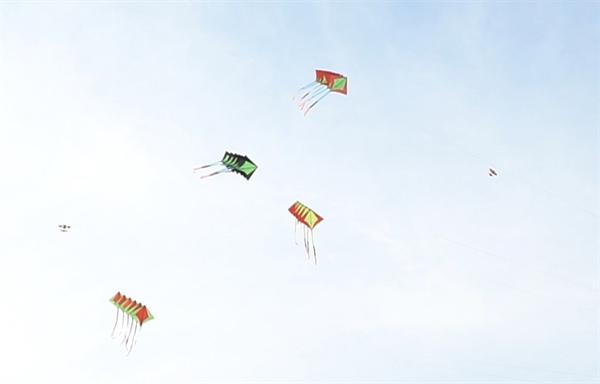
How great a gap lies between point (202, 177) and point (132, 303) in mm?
11672

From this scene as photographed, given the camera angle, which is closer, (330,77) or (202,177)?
(202,177)

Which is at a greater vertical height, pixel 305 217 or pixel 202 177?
pixel 305 217

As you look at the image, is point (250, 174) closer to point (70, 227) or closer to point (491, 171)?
point (70, 227)

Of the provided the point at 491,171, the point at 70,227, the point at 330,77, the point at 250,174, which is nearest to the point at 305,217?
the point at 250,174

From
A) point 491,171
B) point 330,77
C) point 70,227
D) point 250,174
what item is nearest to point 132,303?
point 70,227

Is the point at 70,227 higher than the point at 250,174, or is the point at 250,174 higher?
the point at 250,174

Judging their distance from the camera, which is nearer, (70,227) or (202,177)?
(202,177)

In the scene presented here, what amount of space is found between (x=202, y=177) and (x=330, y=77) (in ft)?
43.5

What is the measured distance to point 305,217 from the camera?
44.1 meters

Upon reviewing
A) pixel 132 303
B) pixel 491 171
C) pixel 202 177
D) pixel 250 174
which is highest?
pixel 491 171

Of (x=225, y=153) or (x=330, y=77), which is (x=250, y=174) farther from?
(x=330, y=77)

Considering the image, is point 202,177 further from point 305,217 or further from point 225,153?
point 305,217

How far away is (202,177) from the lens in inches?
1355

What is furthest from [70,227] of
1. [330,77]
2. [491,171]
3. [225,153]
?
[491,171]
